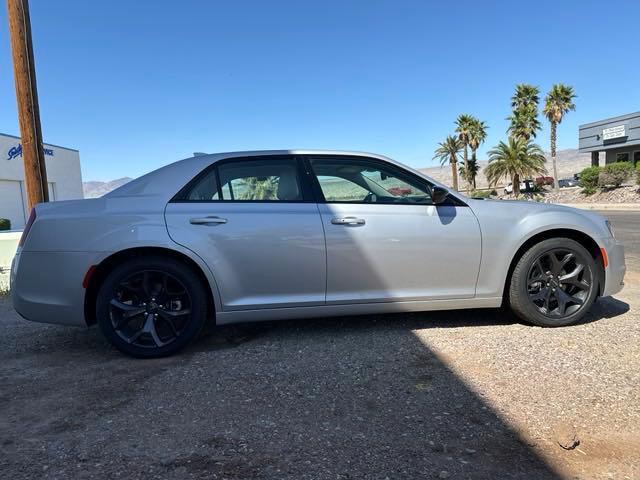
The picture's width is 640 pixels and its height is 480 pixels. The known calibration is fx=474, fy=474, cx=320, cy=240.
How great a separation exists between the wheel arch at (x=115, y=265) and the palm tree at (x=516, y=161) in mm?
45648

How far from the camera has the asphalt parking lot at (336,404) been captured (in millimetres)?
2232

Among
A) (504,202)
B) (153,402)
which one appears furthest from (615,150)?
(153,402)

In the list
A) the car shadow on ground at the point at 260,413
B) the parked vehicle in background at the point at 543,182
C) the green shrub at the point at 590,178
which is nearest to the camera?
the car shadow on ground at the point at 260,413

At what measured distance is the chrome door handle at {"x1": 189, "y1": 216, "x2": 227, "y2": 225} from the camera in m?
3.66

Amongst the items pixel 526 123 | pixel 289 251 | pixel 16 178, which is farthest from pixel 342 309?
pixel 526 123

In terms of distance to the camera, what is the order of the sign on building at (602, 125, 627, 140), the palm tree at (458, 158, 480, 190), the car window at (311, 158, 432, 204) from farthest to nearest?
the palm tree at (458, 158, 480, 190), the sign on building at (602, 125, 627, 140), the car window at (311, 158, 432, 204)

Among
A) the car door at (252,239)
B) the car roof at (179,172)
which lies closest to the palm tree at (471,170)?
the car roof at (179,172)

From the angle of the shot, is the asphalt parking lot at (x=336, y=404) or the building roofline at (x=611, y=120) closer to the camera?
the asphalt parking lot at (x=336, y=404)

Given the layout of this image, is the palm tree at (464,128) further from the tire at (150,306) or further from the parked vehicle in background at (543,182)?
the tire at (150,306)

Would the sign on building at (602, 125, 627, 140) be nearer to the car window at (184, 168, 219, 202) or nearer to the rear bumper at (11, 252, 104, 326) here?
the car window at (184, 168, 219, 202)

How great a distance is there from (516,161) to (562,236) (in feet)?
144

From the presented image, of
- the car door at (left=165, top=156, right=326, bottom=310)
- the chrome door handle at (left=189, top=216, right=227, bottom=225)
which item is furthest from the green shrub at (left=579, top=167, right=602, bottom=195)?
the chrome door handle at (left=189, top=216, right=227, bottom=225)

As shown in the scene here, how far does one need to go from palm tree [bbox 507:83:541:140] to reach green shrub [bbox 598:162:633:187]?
Answer: 1879 cm

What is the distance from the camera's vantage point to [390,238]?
12.5ft
